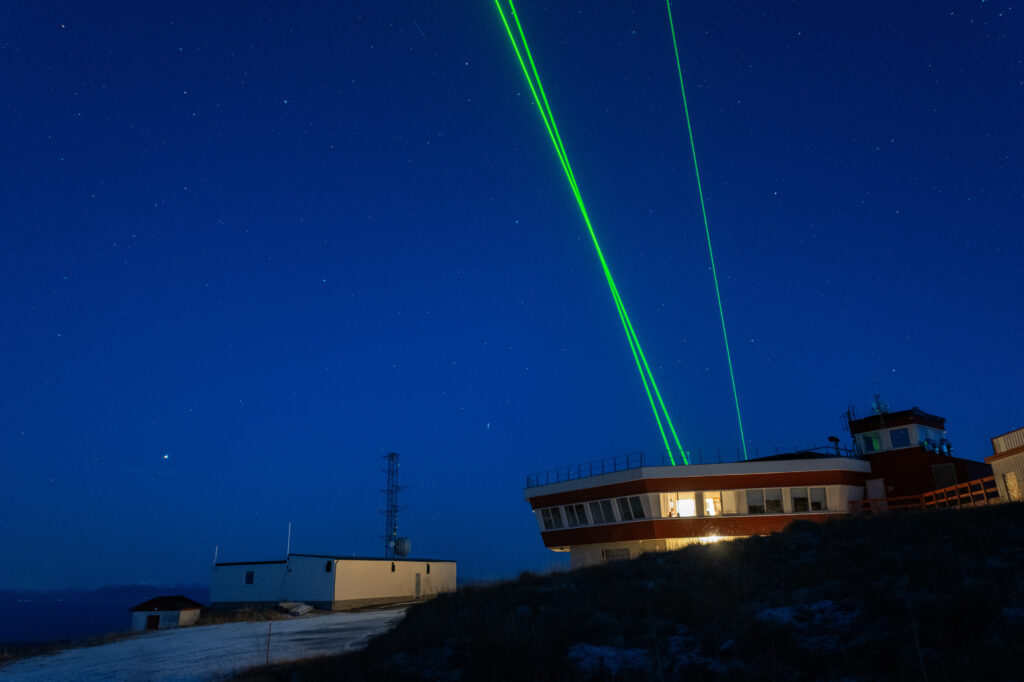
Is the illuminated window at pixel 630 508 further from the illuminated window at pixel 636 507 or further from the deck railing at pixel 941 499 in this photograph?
the deck railing at pixel 941 499

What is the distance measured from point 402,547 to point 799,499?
4636cm

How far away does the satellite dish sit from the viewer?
78.9 meters

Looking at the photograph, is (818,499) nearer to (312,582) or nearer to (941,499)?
(941,499)

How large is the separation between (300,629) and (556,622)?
841 inches

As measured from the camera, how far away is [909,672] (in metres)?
16.1

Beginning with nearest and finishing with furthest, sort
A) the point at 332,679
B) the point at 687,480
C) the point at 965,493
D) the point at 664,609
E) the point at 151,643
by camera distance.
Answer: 1. the point at 332,679
2. the point at 664,609
3. the point at 151,643
4. the point at 965,493
5. the point at 687,480

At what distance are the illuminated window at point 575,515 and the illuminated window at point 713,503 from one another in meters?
9.58

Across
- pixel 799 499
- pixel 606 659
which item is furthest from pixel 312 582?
pixel 606 659

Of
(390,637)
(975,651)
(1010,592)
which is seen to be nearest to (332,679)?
(390,637)

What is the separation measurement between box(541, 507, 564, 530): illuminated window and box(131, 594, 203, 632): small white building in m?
27.0

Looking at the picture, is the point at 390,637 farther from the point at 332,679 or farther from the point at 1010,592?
the point at 1010,592

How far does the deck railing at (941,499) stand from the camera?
40.2 metres

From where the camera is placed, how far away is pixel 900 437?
51.9 m

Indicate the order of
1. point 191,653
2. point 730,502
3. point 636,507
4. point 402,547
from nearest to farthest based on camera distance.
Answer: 1. point 191,653
2. point 730,502
3. point 636,507
4. point 402,547
